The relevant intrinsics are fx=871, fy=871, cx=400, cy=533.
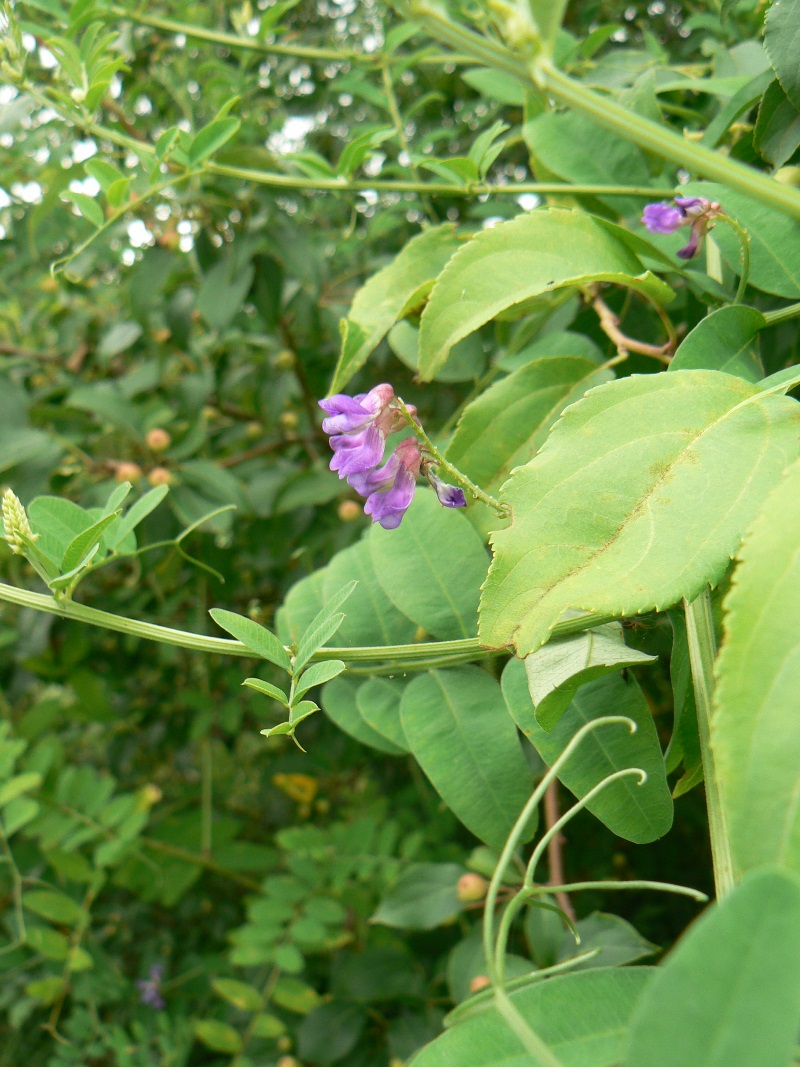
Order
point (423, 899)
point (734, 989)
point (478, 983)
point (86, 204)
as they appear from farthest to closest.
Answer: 1. point (423, 899)
2. point (478, 983)
3. point (86, 204)
4. point (734, 989)

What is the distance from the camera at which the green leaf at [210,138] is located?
0.87m

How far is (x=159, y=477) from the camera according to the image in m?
1.26

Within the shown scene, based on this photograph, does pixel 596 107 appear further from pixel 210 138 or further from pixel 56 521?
pixel 210 138

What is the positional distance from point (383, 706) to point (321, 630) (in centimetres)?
14

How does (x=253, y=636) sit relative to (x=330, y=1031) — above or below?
above

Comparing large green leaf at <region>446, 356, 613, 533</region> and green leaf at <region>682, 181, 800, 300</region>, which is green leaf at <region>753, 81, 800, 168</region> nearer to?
green leaf at <region>682, 181, 800, 300</region>

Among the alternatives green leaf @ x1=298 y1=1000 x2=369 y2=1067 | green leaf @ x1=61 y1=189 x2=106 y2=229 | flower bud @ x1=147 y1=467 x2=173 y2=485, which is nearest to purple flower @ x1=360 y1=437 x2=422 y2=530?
green leaf @ x1=61 y1=189 x2=106 y2=229

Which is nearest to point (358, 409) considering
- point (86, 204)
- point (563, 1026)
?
point (563, 1026)

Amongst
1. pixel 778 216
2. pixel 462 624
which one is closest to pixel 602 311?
pixel 778 216

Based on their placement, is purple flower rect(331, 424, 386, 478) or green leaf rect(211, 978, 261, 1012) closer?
purple flower rect(331, 424, 386, 478)

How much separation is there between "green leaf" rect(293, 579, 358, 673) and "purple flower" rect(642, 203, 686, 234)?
39cm

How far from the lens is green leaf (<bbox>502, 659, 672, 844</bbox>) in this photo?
0.51 meters

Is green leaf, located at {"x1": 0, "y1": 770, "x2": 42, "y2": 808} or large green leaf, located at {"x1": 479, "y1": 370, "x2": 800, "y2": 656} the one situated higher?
large green leaf, located at {"x1": 479, "y1": 370, "x2": 800, "y2": 656}

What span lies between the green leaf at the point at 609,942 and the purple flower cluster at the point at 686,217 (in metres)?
0.57
